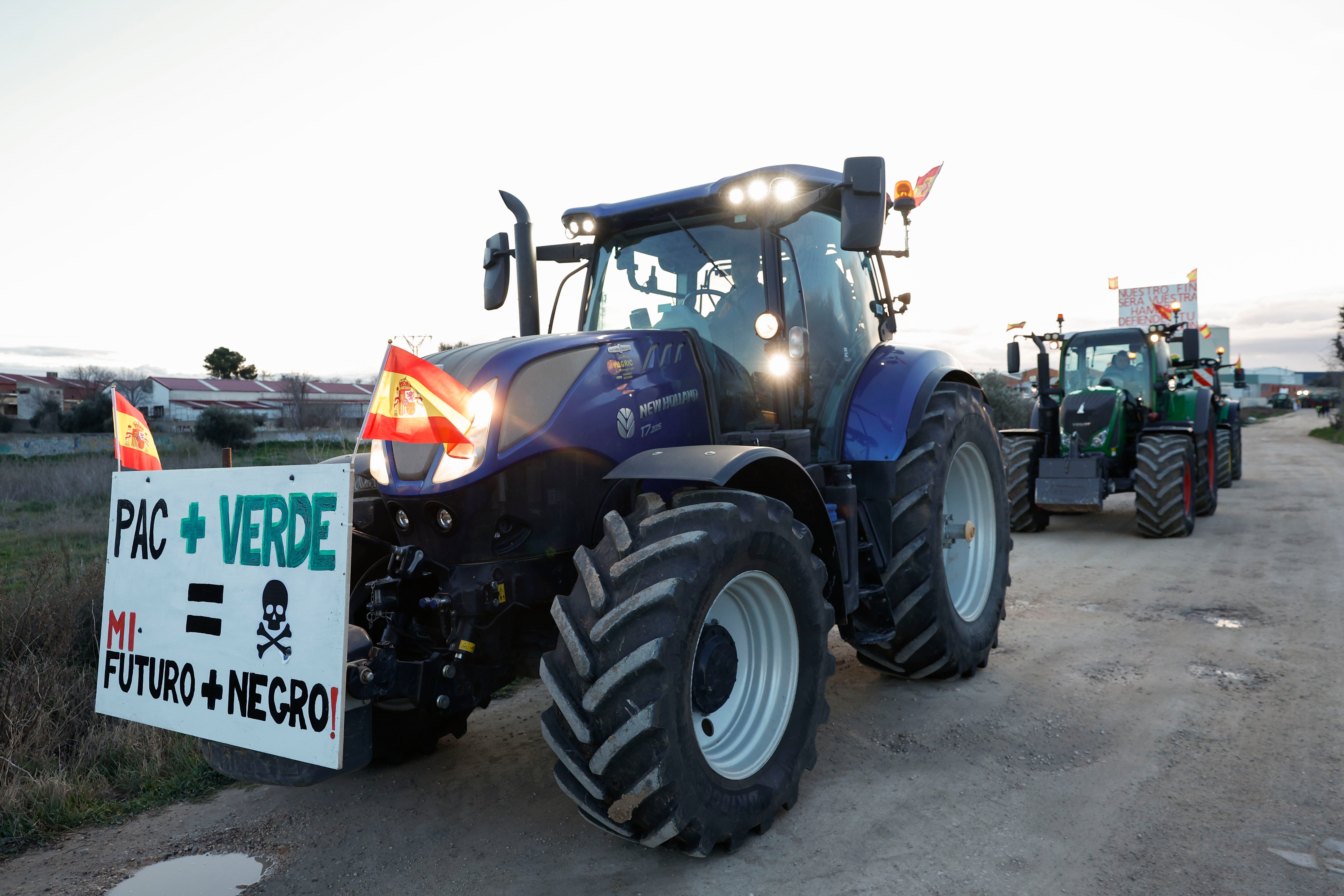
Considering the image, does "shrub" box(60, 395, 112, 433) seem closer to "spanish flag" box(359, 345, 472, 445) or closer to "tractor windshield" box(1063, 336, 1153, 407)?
"tractor windshield" box(1063, 336, 1153, 407)

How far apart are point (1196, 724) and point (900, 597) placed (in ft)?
4.64

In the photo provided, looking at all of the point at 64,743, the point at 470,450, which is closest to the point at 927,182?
the point at 470,450

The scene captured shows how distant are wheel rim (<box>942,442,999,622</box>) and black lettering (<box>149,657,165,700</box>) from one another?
3.69 metres

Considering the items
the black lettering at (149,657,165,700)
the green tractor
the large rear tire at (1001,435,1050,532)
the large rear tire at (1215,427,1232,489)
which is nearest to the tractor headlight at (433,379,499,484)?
the black lettering at (149,657,165,700)

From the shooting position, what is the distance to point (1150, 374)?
10539 mm

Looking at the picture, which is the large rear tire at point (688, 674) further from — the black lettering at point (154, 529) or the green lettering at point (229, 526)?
the black lettering at point (154, 529)

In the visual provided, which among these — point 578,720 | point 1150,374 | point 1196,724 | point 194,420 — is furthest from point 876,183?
point 194,420

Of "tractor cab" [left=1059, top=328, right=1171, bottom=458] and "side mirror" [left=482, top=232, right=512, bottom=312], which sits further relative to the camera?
"tractor cab" [left=1059, top=328, right=1171, bottom=458]

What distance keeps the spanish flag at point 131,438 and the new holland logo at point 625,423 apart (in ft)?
5.38

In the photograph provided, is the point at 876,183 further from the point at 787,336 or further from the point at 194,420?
the point at 194,420

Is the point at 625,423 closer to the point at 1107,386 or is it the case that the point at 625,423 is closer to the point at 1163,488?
the point at 1163,488

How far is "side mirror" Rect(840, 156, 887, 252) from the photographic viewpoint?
3346mm

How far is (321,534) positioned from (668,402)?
147cm

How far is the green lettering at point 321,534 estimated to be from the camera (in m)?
2.45
